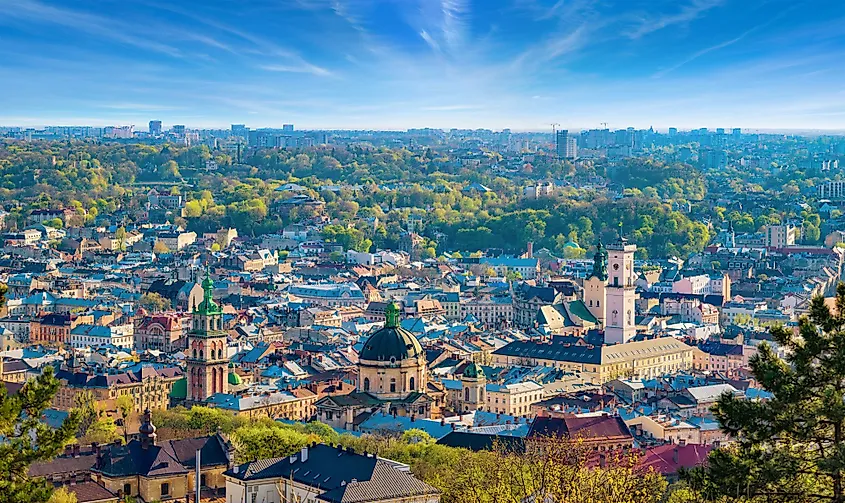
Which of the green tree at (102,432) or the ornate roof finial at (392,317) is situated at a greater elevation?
the ornate roof finial at (392,317)

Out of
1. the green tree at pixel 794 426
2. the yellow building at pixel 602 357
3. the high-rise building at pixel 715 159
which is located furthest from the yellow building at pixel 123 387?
the high-rise building at pixel 715 159

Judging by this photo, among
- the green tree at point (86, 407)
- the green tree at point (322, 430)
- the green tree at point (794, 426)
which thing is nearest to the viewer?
the green tree at point (794, 426)

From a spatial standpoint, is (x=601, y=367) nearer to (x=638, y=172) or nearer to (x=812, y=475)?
(x=812, y=475)

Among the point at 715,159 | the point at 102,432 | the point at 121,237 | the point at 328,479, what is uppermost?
the point at 715,159

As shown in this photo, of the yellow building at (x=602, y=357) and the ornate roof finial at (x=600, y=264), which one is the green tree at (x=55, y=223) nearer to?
the ornate roof finial at (x=600, y=264)

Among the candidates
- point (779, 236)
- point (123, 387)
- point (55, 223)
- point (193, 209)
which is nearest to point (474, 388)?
point (123, 387)

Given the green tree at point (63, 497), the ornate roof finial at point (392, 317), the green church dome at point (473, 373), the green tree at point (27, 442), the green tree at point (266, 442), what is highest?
the green tree at point (27, 442)

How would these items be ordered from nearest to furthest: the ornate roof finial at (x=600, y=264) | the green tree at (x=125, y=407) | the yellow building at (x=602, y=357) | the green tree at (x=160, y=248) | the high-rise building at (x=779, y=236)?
the green tree at (x=125, y=407)
the yellow building at (x=602, y=357)
the ornate roof finial at (x=600, y=264)
the green tree at (x=160, y=248)
the high-rise building at (x=779, y=236)

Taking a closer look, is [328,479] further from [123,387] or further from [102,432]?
[123,387]
